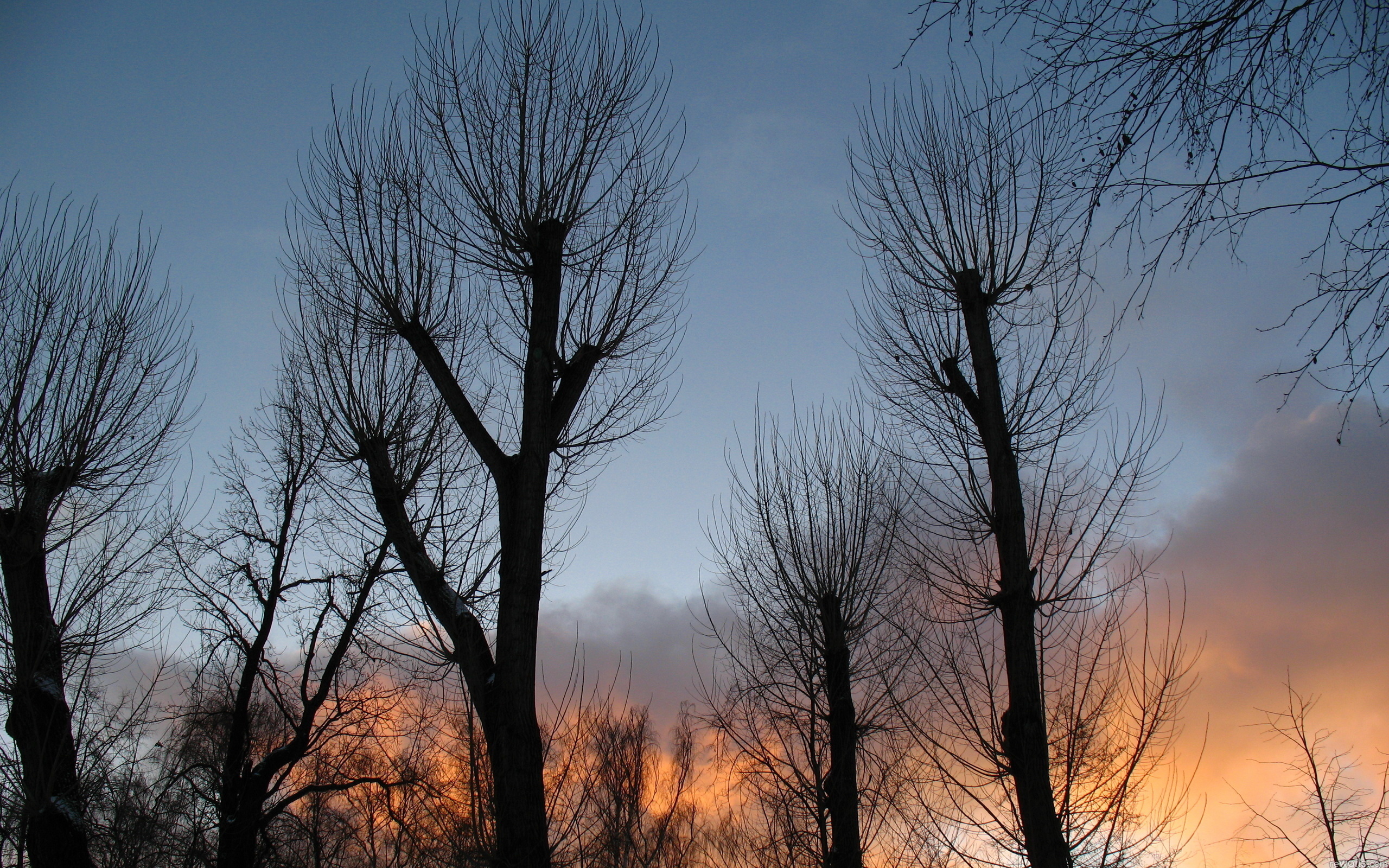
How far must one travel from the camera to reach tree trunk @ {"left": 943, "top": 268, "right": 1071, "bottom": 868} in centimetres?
501

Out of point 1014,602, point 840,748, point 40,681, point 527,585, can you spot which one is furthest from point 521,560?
point 40,681

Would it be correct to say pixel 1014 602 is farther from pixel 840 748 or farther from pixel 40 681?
pixel 40 681

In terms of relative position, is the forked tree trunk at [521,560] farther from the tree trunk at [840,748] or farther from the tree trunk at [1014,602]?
the tree trunk at [840,748]

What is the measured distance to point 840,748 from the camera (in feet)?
24.8

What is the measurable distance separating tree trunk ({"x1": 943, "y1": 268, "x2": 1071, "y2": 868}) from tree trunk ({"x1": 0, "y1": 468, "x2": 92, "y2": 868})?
6.58 m

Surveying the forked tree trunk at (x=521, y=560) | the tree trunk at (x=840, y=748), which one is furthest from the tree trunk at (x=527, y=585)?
the tree trunk at (x=840, y=748)

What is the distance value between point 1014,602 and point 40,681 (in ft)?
24.3

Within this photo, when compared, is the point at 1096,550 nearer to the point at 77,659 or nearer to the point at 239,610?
the point at 77,659

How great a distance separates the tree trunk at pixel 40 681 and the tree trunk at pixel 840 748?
236 inches

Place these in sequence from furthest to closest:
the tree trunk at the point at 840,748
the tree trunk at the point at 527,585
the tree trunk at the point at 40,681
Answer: the tree trunk at the point at 840,748 < the tree trunk at the point at 40,681 < the tree trunk at the point at 527,585

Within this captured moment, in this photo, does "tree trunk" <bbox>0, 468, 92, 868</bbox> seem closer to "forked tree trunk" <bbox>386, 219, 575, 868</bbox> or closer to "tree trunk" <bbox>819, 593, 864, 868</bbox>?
"forked tree trunk" <bbox>386, 219, 575, 868</bbox>

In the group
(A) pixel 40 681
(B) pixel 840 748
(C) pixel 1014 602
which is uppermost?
(C) pixel 1014 602

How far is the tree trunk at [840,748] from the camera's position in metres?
7.12

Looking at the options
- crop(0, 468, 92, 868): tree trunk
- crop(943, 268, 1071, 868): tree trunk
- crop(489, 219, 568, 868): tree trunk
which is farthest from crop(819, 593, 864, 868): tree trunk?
crop(0, 468, 92, 868): tree trunk
